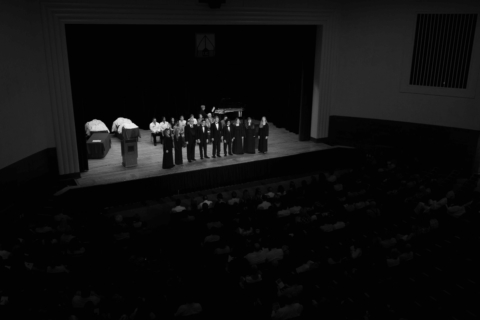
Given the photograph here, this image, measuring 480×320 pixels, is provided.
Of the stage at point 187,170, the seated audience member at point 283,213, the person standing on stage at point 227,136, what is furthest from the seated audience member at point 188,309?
the person standing on stage at point 227,136

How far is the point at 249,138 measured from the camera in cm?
1335

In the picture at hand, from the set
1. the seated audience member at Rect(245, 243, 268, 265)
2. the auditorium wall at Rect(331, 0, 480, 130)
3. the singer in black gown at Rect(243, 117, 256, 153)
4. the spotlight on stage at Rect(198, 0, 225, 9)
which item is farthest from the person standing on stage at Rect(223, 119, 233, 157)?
the seated audience member at Rect(245, 243, 268, 265)

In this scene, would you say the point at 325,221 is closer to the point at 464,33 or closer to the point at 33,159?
the point at 33,159

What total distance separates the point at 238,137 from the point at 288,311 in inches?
296

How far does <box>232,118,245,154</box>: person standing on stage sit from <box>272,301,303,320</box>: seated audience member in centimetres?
739

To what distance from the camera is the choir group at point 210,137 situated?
12.1m

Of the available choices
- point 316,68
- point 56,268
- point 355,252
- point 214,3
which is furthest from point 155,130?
point 355,252

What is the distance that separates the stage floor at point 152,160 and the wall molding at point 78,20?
0.78m

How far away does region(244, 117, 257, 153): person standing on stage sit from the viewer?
13.3 m

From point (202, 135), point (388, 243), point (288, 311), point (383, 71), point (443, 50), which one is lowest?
point (288, 311)

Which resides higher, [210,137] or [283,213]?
[210,137]

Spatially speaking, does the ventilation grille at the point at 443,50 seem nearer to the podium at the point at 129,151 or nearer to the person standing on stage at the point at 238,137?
the person standing on stage at the point at 238,137

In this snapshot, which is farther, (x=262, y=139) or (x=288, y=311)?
(x=262, y=139)

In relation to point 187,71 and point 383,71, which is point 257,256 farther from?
point 187,71
